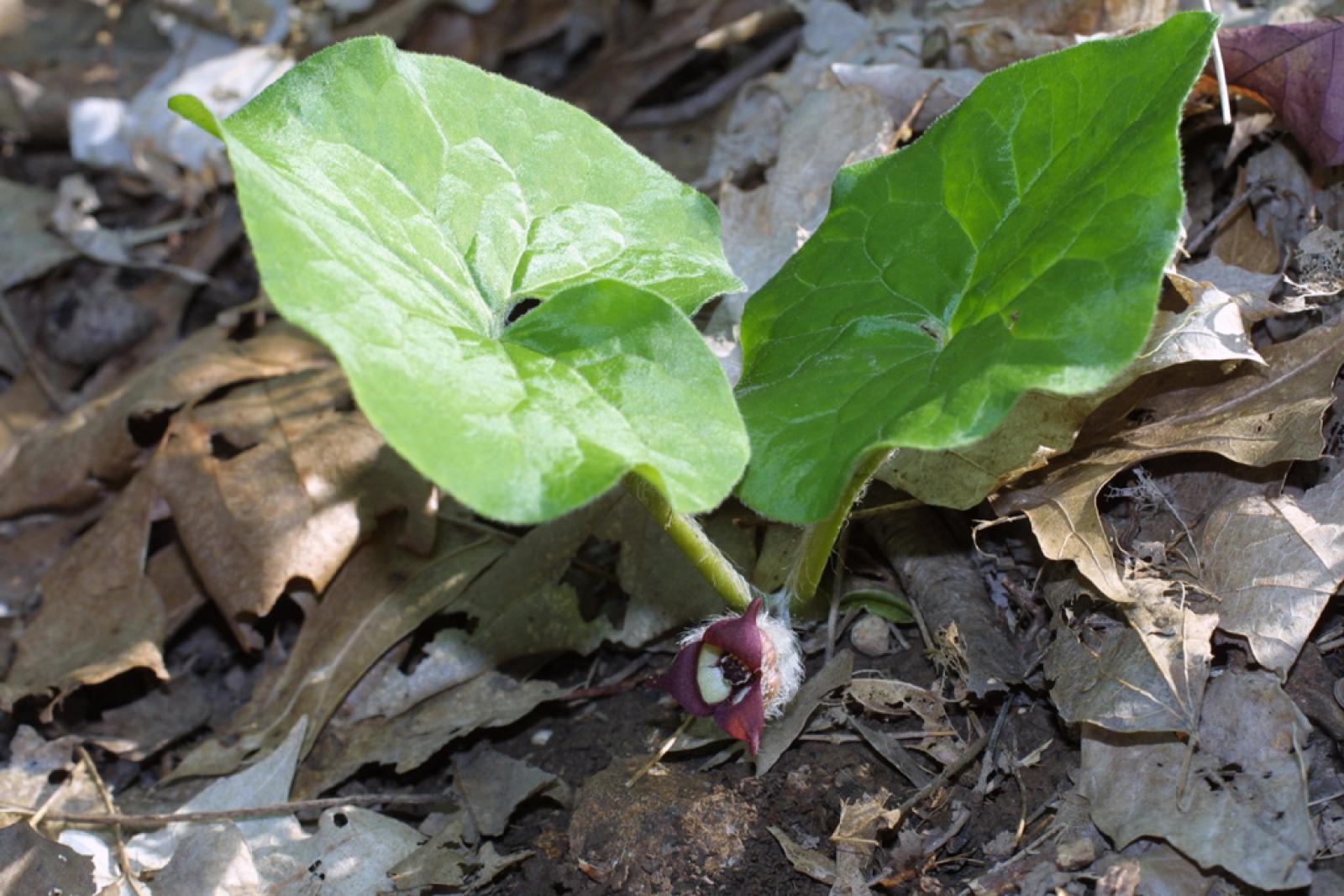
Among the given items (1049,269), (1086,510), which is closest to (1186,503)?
(1086,510)

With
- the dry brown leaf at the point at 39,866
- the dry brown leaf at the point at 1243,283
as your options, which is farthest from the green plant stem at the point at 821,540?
the dry brown leaf at the point at 39,866

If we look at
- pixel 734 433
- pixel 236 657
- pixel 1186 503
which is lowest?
pixel 236 657

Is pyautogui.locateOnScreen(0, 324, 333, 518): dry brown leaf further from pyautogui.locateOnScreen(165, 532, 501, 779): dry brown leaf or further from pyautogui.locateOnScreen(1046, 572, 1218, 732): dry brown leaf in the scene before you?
pyautogui.locateOnScreen(1046, 572, 1218, 732): dry brown leaf

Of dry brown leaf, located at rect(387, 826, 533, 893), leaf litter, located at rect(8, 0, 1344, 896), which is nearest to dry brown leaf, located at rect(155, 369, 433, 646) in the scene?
leaf litter, located at rect(8, 0, 1344, 896)

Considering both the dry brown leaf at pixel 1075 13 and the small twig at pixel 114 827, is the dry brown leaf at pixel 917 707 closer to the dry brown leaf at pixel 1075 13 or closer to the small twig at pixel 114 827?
the small twig at pixel 114 827

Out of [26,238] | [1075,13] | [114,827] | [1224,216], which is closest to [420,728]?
[114,827]

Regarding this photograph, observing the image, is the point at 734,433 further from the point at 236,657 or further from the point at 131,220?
the point at 131,220
